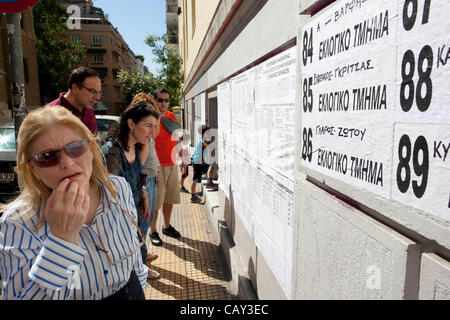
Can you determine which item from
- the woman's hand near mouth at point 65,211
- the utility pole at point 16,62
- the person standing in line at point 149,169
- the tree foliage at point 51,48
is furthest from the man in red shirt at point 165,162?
the tree foliage at point 51,48

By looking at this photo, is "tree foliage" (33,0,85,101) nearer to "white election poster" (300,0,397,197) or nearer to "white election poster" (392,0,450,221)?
"white election poster" (300,0,397,197)

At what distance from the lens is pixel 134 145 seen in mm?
2805

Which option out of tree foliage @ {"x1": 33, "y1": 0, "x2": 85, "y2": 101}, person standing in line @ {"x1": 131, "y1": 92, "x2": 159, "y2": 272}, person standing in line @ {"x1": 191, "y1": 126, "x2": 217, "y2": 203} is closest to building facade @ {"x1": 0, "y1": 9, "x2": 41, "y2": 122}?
tree foliage @ {"x1": 33, "y1": 0, "x2": 85, "y2": 101}

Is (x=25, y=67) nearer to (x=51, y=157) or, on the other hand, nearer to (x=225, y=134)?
(x=225, y=134)

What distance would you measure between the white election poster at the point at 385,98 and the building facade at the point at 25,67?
19043 mm

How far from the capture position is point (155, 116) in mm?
2857

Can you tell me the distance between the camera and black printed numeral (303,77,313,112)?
149 cm

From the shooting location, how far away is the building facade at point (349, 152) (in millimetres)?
830

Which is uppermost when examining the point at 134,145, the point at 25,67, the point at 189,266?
the point at 25,67

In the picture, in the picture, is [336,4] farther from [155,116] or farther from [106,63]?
[106,63]

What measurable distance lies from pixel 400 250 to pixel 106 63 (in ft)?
192

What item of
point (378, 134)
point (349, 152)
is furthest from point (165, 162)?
point (378, 134)

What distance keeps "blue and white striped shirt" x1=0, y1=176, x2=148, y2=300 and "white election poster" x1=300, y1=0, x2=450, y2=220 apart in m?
1.00

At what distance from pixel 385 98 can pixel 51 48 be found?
31.7 meters
